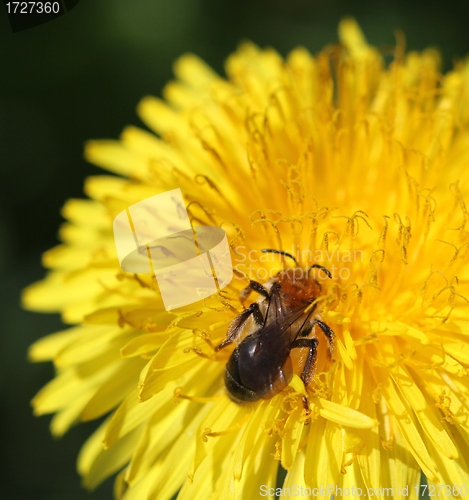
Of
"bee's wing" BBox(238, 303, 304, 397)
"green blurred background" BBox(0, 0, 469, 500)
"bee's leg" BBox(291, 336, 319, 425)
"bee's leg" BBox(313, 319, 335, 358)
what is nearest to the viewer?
"bee's wing" BBox(238, 303, 304, 397)

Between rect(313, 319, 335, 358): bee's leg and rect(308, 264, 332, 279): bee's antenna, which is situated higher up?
rect(308, 264, 332, 279): bee's antenna

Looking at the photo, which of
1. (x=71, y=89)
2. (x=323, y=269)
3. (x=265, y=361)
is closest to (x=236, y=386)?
(x=265, y=361)

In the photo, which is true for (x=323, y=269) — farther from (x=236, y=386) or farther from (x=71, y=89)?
(x=71, y=89)

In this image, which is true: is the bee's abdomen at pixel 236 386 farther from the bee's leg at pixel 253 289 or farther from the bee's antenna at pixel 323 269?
the bee's antenna at pixel 323 269

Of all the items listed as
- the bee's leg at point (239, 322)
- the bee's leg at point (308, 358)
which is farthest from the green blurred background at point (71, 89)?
the bee's leg at point (308, 358)

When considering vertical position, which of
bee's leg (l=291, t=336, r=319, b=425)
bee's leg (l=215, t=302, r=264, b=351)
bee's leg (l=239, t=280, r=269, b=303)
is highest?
bee's leg (l=239, t=280, r=269, b=303)

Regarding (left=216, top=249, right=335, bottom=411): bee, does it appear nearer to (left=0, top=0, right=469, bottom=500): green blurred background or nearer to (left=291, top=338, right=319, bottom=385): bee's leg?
(left=291, top=338, right=319, bottom=385): bee's leg

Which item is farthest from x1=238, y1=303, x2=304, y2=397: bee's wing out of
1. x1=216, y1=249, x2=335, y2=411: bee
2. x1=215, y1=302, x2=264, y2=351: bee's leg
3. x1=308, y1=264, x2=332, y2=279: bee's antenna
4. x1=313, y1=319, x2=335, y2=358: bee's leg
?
x1=308, y1=264, x2=332, y2=279: bee's antenna

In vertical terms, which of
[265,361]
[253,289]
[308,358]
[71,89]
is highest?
[71,89]
